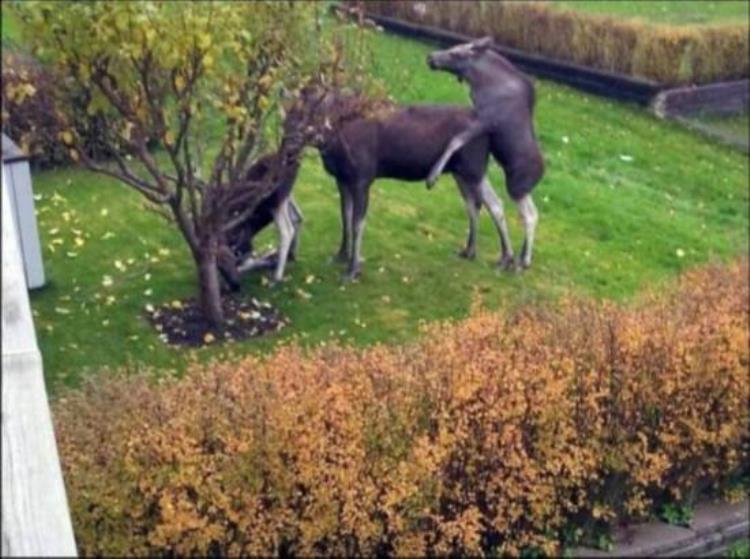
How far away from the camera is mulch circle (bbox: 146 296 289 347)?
10898mm

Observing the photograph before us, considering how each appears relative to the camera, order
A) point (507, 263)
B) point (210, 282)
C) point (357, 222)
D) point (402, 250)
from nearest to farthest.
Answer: point (210, 282) → point (357, 222) → point (507, 263) → point (402, 250)

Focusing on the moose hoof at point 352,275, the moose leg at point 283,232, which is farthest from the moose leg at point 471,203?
the moose leg at point 283,232

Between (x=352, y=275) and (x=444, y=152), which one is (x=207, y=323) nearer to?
(x=352, y=275)

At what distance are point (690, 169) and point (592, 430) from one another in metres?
9.75

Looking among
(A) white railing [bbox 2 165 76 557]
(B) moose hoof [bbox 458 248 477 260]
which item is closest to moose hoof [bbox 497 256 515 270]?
(B) moose hoof [bbox 458 248 477 260]

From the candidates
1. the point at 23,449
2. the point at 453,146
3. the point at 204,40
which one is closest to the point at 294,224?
the point at 453,146

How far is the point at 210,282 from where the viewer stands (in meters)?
10.8

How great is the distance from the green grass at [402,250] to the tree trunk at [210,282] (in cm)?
37

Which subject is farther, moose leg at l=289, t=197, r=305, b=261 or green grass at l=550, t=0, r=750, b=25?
green grass at l=550, t=0, r=750, b=25

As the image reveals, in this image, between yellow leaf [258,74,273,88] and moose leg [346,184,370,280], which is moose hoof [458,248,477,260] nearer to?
moose leg [346,184,370,280]

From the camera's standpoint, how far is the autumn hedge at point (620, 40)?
19859 mm

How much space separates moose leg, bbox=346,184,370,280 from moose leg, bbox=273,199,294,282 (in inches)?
19.9

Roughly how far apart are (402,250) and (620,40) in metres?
8.35

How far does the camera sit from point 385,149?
11.9 metres
